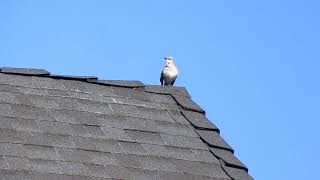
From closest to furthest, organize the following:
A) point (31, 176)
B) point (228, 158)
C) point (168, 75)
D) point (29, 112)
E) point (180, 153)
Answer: point (31, 176) → point (29, 112) → point (180, 153) → point (228, 158) → point (168, 75)

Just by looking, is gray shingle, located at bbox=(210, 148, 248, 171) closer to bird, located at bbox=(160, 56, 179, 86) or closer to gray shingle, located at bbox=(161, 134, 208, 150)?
gray shingle, located at bbox=(161, 134, 208, 150)

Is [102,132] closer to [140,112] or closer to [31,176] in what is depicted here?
[140,112]

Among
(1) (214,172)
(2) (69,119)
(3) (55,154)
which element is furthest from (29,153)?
(1) (214,172)

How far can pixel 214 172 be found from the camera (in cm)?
841

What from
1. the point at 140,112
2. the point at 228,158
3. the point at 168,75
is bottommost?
the point at 228,158

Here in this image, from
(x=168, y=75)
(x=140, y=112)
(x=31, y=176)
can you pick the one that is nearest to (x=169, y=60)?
(x=168, y=75)

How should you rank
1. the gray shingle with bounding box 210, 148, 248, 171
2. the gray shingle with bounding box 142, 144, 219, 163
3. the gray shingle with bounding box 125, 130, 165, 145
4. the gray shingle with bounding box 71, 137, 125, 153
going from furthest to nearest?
the gray shingle with bounding box 210, 148, 248, 171
the gray shingle with bounding box 125, 130, 165, 145
the gray shingle with bounding box 142, 144, 219, 163
the gray shingle with bounding box 71, 137, 125, 153

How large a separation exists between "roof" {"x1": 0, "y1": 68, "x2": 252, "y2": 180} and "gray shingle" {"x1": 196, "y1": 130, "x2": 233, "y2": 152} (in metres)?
0.01

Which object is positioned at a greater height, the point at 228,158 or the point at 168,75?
the point at 168,75

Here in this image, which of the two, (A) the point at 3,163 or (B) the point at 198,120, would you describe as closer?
(A) the point at 3,163

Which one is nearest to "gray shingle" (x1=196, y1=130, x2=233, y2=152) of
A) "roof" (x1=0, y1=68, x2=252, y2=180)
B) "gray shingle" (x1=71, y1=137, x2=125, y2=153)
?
"roof" (x1=0, y1=68, x2=252, y2=180)

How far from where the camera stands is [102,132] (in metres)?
8.45

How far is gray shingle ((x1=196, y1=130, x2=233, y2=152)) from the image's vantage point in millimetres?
8891

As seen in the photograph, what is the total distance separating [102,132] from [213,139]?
103cm
